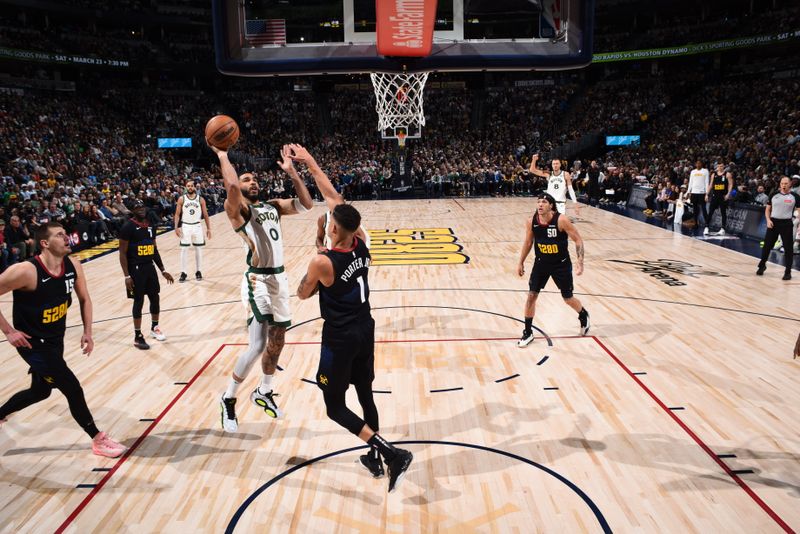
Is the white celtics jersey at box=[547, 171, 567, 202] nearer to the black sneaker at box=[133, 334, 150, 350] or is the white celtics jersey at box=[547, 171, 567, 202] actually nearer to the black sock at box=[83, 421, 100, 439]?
the black sneaker at box=[133, 334, 150, 350]

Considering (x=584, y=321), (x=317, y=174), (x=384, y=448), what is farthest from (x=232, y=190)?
(x=584, y=321)

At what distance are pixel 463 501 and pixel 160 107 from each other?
121ft

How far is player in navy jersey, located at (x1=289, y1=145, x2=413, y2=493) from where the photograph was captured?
3781 millimetres

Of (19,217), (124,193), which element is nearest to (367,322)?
(19,217)

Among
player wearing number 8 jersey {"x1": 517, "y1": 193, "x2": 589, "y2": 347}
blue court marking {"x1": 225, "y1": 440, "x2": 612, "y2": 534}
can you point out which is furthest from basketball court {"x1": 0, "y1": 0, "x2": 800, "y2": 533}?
player wearing number 8 jersey {"x1": 517, "y1": 193, "x2": 589, "y2": 347}

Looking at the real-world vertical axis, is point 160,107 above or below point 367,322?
above

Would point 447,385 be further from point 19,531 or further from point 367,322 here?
point 19,531

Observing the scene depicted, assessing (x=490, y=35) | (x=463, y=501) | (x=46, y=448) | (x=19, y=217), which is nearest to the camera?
(x=463, y=501)

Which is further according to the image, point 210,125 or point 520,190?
point 520,190

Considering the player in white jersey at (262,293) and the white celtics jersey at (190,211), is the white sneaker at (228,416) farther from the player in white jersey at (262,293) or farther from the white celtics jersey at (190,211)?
the white celtics jersey at (190,211)

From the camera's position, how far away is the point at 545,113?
119 ft

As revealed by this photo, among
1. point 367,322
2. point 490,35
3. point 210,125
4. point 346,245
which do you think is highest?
point 490,35

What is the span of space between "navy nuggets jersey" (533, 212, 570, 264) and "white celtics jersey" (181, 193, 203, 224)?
6.64 m

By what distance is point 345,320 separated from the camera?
3.90m
